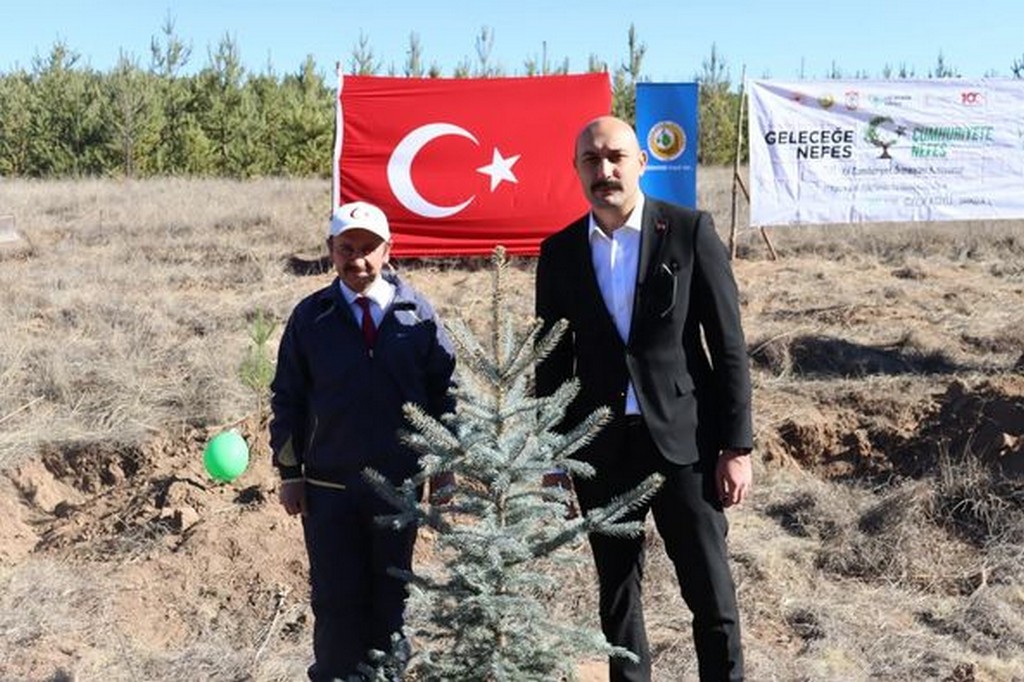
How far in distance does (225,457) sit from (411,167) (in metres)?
6.19

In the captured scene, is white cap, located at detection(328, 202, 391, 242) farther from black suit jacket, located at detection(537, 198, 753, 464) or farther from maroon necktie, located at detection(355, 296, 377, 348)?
black suit jacket, located at detection(537, 198, 753, 464)

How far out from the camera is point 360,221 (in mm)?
3148

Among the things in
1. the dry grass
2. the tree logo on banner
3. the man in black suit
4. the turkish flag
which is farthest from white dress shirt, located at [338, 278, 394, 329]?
the tree logo on banner

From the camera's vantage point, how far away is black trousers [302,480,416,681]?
323 cm

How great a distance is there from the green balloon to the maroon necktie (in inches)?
91.2

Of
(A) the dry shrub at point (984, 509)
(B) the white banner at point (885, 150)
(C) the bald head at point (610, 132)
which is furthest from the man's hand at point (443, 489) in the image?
(B) the white banner at point (885, 150)

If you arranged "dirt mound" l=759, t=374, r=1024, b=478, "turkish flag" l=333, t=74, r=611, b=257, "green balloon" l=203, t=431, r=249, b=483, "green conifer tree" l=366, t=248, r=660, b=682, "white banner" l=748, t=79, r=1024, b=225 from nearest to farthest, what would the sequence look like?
1. "green conifer tree" l=366, t=248, r=660, b=682
2. "green balloon" l=203, t=431, r=249, b=483
3. "dirt mound" l=759, t=374, r=1024, b=478
4. "turkish flag" l=333, t=74, r=611, b=257
5. "white banner" l=748, t=79, r=1024, b=225

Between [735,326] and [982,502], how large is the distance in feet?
9.97

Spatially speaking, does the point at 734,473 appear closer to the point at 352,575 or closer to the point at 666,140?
the point at 352,575

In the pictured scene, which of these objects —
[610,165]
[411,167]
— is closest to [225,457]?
[610,165]

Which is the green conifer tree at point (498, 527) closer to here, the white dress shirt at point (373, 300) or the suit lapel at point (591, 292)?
the suit lapel at point (591, 292)

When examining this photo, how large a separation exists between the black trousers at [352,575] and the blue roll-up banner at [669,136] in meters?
8.43

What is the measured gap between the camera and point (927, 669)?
13.7ft

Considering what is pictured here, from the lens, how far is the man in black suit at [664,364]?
311cm
